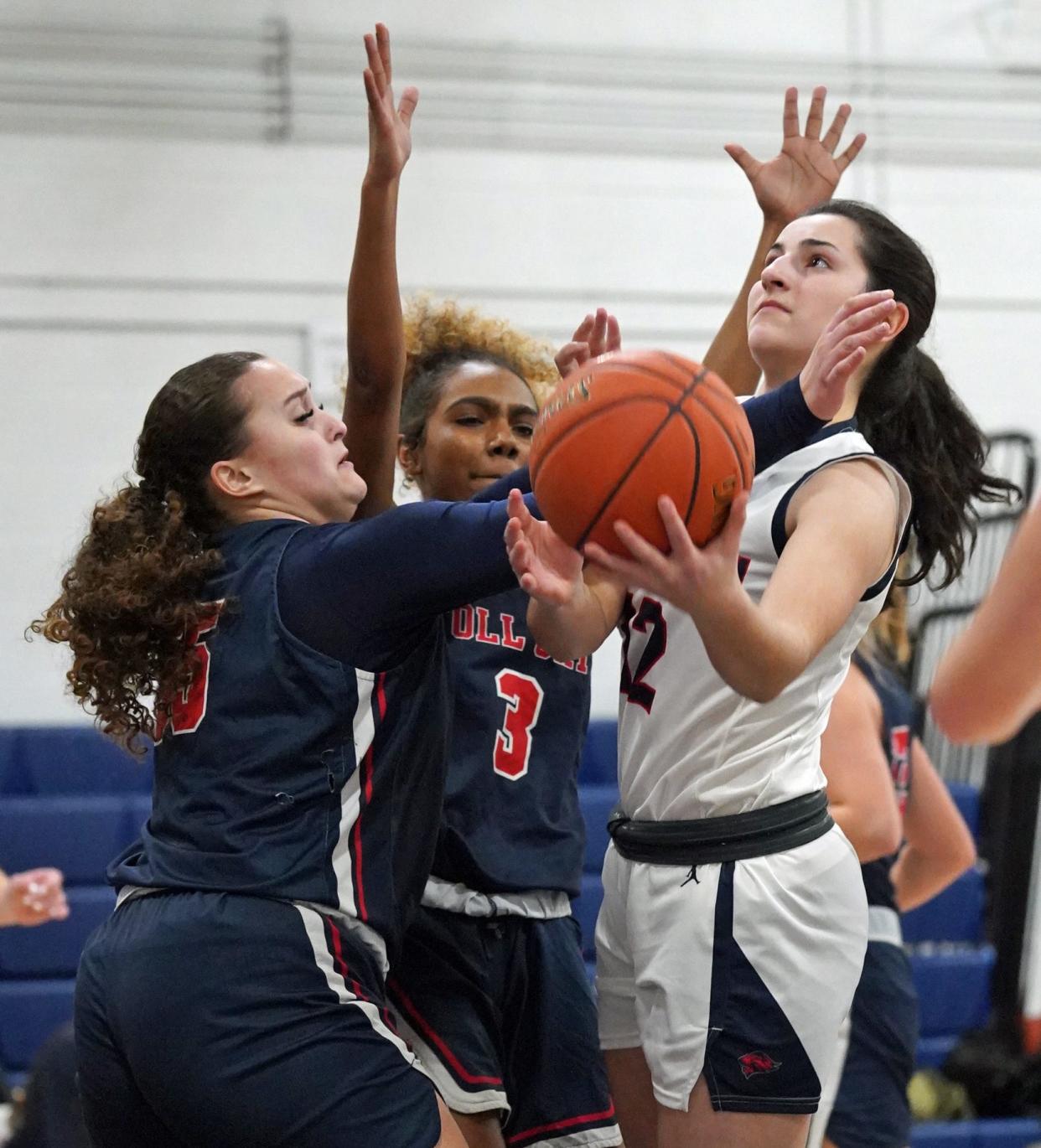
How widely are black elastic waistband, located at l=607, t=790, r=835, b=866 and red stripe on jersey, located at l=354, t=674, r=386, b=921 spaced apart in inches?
17.0

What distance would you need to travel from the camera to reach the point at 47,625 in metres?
2.53

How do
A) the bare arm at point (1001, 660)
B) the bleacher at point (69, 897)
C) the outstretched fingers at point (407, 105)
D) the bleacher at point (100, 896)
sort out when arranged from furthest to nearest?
the bleacher at point (100, 896) → the bleacher at point (69, 897) → the outstretched fingers at point (407, 105) → the bare arm at point (1001, 660)

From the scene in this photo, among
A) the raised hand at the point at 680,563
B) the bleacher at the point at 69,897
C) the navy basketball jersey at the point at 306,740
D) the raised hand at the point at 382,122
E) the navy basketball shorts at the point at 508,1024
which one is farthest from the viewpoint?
the bleacher at the point at 69,897

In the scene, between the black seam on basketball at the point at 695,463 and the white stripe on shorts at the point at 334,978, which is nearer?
the black seam on basketball at the point at 695,463

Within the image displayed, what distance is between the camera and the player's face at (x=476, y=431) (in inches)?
122

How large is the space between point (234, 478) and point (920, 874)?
2447 millimetres

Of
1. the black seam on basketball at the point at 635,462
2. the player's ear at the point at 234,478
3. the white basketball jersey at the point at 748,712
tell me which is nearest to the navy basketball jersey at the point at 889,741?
the white basketball jersey at the point at 748,712

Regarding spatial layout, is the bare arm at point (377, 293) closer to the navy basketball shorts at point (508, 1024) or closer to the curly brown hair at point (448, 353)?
the curly brown hair at point (448, 353)

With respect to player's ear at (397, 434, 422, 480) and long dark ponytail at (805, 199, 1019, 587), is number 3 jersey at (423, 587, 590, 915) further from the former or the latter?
long dark ponytail at (805, 199, 1019, 587)

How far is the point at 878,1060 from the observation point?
3.68 m

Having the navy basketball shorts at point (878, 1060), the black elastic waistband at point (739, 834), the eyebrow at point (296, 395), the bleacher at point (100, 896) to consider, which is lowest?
the bleacher at point (100, 896)

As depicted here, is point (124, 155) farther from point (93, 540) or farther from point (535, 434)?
point (535, 434)

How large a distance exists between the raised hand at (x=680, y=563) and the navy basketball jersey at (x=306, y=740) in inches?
15.2

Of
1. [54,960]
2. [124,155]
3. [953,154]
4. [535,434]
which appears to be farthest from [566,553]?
[953,154]
